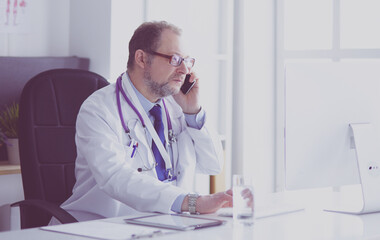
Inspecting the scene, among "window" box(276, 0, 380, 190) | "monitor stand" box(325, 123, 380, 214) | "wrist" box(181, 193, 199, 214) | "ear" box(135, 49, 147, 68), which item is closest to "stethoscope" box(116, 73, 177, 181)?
"ear" box(135, 49, 147, 68)

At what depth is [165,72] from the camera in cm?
248

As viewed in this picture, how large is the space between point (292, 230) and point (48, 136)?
45.9 inches

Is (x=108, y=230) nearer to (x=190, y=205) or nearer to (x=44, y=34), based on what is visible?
(x=190, y=205)

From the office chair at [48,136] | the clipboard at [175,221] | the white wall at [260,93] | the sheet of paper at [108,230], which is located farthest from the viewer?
the white wall at [260,93]

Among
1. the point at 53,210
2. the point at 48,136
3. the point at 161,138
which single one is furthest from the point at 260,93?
the point at 53,210

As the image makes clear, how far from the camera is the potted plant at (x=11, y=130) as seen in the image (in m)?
3.17

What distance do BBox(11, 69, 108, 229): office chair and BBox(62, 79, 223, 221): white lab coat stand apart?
0.11 m

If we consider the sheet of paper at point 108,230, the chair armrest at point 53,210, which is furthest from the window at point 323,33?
the sheet of paper at point 108,230

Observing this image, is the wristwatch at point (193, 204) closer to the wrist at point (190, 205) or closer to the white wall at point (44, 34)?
the wrist at point (190, 205)

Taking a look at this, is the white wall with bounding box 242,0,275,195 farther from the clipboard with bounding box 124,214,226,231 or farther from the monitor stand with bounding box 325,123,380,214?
the clipboard with bounding box 124,214,226,231

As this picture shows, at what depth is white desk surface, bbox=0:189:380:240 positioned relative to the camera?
1.61 m

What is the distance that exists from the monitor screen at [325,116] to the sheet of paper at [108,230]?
526 mm

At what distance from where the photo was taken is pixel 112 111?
7.66ft

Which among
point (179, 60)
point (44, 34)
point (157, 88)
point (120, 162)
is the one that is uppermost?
point (44, 34)
